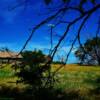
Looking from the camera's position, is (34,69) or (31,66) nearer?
(34,69)

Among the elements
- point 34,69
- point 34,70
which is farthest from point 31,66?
point 34,70

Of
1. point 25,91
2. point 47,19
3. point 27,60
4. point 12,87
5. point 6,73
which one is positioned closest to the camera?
point 47,19

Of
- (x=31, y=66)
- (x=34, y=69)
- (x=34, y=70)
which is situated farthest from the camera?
(x=31, y=66)

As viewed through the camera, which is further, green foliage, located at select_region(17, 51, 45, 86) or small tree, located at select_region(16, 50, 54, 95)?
green foliage, located at select_region(17, 51, 45, 86)

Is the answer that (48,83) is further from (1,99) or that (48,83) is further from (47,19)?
(1,99)

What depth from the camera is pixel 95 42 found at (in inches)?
423

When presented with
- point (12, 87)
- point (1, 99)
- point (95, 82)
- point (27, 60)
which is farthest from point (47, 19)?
point (95, 82)

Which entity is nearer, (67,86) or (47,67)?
(47,67)

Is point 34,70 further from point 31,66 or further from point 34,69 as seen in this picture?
point 31,66

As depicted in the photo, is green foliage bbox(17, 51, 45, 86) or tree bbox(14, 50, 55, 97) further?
green foliage bbox(17, 51, 45, 86)

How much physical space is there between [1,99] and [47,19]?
738cm

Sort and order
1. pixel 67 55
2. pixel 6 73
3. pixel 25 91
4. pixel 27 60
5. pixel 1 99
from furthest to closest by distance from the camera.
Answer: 1. pixel 6 73
2. pixel 25 91
3. pixel 1 99
4. pixel 27 60
5. pixel 67 55

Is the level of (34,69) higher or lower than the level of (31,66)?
lower

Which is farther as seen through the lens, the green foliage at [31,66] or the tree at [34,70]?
the green foliage at [31,66]
